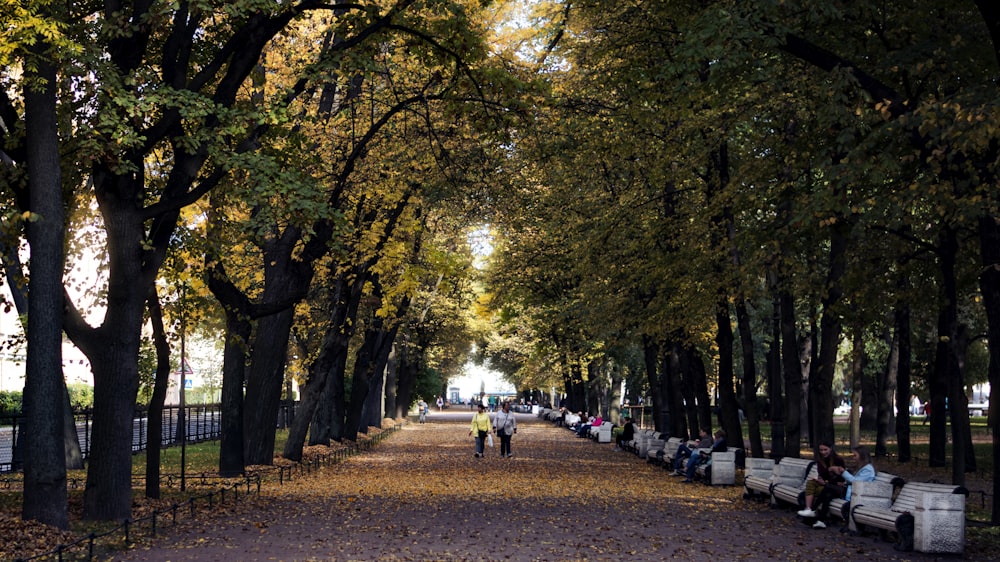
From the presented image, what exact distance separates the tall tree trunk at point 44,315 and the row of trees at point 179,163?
0.02 m

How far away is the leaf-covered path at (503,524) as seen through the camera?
12.8 metres

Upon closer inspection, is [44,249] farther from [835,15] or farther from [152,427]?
[835,15]

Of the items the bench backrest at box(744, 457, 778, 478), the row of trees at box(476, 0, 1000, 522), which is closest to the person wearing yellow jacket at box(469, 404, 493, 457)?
the row of trees at box(476, 0, 1000, 522)

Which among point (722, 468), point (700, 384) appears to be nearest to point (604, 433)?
point (700, 384)

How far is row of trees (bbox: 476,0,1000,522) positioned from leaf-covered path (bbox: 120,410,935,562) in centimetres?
322

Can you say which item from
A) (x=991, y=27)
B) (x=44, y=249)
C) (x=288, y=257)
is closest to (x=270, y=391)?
(x=288, y=257)

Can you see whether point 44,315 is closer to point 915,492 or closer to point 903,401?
point 915,492

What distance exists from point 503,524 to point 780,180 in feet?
24.9

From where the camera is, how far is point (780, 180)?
62.8 ft

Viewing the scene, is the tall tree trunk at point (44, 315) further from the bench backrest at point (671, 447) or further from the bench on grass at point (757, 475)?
the bench backrest at point (671, 447)

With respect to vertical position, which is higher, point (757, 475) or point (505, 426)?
point (505, 426)

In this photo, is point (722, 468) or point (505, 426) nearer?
point (722, 468)

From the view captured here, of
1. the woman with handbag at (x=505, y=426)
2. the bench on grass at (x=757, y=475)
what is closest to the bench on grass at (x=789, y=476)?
the bench on grass at (x=757, y=475)

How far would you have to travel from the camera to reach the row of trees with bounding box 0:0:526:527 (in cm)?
1349
